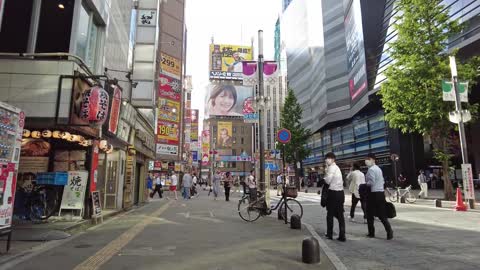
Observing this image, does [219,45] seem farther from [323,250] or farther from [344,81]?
[323,250]

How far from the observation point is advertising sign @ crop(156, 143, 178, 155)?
41.9 metres

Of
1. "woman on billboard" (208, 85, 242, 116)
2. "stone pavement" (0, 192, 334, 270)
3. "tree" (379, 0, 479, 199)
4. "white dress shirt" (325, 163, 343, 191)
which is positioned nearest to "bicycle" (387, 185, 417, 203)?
"tree" (379, 0, 479, 199)

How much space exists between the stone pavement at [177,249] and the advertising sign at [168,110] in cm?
3394

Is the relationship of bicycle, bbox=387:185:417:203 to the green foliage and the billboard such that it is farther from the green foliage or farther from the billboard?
the billboard

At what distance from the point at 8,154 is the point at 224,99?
303 feet

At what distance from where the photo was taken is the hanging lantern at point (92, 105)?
9941mm

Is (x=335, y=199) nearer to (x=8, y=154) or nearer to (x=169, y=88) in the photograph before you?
(x=8, y=154)

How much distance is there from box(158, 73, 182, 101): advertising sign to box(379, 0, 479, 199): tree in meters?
29.6

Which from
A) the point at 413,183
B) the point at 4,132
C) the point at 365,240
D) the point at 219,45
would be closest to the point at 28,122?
the point at 4,132

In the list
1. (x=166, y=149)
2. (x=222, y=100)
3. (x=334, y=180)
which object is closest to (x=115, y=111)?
(x=334, y=180)

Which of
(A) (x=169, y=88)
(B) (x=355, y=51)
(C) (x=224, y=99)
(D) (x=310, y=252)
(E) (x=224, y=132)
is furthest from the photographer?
(E) (x=224, y=132)

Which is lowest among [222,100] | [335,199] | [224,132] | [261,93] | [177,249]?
[177,249]

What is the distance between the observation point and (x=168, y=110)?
4331 cm

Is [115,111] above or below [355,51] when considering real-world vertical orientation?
below
